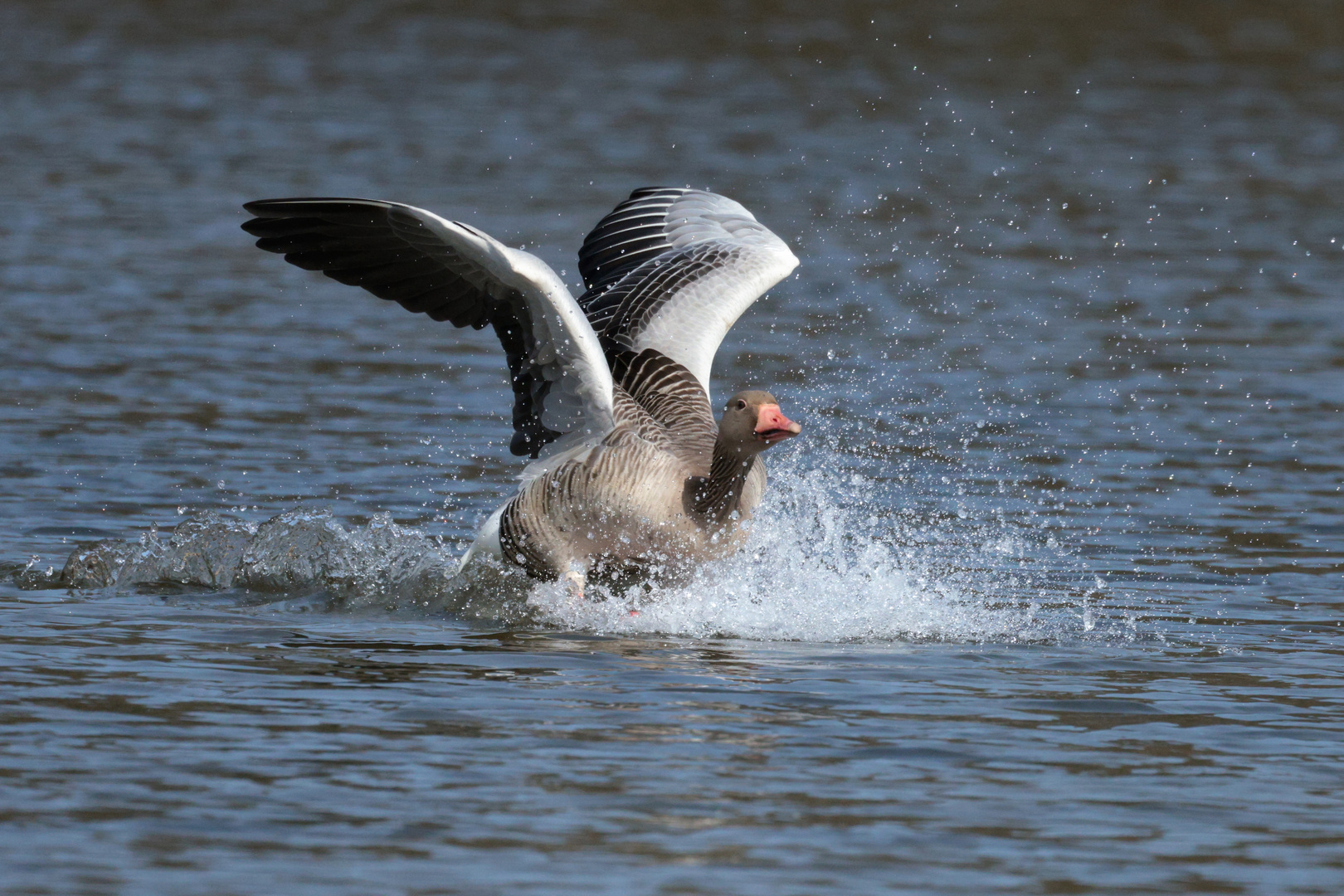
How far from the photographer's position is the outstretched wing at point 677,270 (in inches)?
423

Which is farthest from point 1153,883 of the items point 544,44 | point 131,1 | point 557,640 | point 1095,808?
point 131,1

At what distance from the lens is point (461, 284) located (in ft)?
30.1

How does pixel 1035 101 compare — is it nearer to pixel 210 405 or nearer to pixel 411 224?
pixel 210 405

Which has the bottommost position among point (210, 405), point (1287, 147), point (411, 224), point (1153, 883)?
point (1153, 883)

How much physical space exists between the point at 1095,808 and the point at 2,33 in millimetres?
30935

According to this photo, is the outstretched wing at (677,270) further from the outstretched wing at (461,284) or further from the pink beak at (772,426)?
the pink beak at (772,426)

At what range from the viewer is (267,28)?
35.6m

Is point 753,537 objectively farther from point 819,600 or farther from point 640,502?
point 640,502

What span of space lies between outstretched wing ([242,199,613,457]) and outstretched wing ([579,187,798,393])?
3.51ft

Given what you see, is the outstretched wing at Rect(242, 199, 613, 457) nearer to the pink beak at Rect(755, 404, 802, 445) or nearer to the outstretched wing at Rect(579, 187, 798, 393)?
the pink beak at Rect(755, 404, 802, 445)

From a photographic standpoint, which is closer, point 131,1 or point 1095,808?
point 1095,808

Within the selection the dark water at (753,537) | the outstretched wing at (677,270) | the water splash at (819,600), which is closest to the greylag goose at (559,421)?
the water splash at (819,600)

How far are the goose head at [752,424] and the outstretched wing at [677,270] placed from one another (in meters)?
1.49

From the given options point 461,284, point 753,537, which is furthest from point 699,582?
point 461,284
